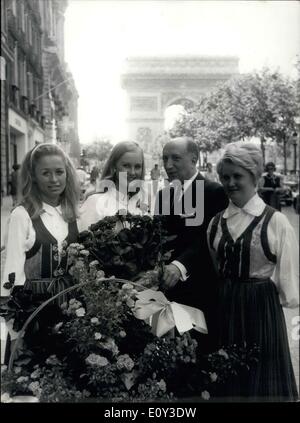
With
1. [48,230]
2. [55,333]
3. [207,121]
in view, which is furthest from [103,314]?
[207,121]

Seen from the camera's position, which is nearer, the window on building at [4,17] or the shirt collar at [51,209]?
the shirt collar at [51,209]

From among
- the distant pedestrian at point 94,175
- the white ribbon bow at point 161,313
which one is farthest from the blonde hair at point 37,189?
the white ribbon bow at point 161,313

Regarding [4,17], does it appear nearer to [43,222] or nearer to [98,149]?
[98,149]

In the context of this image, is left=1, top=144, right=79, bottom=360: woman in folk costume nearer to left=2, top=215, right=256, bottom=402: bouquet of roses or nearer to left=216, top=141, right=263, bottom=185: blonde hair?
left=2, top=215, right=256, bottom=402: bouquet of roses

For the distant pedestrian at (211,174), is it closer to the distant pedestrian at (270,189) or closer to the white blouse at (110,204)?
the white blouse at (110,204)

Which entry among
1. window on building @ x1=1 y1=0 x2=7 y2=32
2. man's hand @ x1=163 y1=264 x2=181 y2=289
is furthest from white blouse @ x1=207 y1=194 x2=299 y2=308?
window on building @ x1=1 y1=0 x2=7 y2=32

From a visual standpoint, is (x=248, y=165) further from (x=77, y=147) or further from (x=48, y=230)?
(x=77, y=147)
